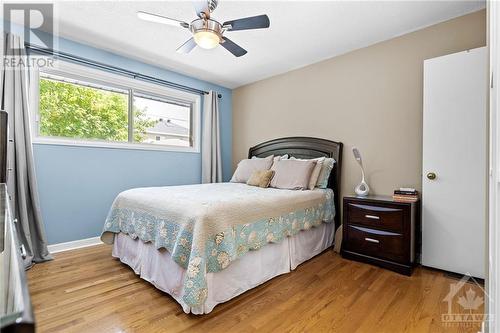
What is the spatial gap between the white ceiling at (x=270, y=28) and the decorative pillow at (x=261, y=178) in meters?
1.56

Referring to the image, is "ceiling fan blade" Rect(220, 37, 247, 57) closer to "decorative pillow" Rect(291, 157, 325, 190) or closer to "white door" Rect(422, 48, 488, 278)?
"decorative pillow" Rect(291, 157, 325, 190)

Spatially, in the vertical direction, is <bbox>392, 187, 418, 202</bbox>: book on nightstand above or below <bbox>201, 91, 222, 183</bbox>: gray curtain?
below

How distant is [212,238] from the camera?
5.54 ft

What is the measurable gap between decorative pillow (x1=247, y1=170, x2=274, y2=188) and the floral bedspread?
1.81 ft

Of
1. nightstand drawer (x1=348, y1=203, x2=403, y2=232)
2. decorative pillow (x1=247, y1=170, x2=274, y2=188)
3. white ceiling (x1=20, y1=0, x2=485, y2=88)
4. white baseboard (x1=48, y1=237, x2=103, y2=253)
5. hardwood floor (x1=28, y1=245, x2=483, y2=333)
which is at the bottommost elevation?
hardwood floor (x1=28, y1=245, x2=483, y2=333)

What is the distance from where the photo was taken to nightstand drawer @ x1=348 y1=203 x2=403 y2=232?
2.33 meters

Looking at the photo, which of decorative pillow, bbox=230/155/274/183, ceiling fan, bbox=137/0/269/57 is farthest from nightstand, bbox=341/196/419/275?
ceiling fan, bbox=137/0/269/57

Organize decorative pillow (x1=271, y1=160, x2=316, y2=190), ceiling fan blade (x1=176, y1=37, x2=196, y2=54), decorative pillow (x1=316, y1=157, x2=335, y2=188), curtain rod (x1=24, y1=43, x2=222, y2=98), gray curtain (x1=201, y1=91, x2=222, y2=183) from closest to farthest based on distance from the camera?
ceiling fan blade (x1=176, y1=37, x2=196, y2=54) < curtain rod (x1=24, y1=43, x2=222, y2=98) < decorative pillow (x1=271, y1=160, x2=316, y2=190) < decorative pillow (x1=316, y1=157, x2=335, y2=188) < gray curtain (x1=201, y1=91, x2=222, y2=183)

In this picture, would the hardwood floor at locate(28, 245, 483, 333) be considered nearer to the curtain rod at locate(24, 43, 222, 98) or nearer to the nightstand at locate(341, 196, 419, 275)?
the nightstand at locate(341, 196, 419, 275)

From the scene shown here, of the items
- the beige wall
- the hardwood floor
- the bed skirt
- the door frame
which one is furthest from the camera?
the beige wall

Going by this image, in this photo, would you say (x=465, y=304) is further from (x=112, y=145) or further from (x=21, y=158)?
(x=21, y=158)

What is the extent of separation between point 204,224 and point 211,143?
2729 millimetres

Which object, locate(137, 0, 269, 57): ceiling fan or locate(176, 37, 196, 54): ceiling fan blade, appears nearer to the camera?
locate(137, 0, 269, 57): ceiling fan

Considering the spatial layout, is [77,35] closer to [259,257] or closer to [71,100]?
[71,100]
